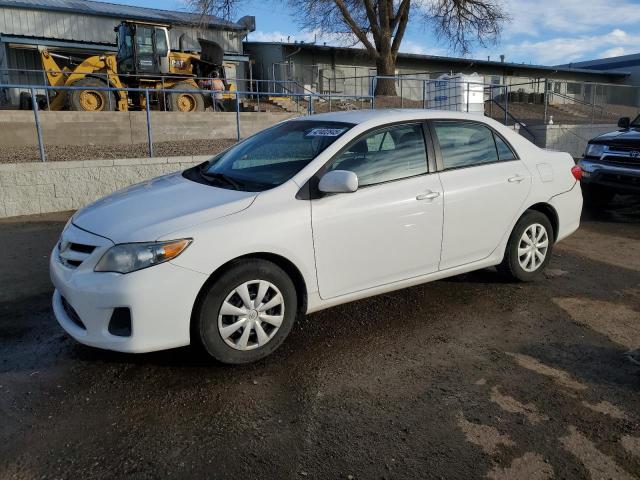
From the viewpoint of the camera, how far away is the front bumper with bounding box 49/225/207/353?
3.10 m

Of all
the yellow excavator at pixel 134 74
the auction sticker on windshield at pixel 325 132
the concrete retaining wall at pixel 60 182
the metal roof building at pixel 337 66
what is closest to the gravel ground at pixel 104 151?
the concrete retaining wall at pixel 60 182

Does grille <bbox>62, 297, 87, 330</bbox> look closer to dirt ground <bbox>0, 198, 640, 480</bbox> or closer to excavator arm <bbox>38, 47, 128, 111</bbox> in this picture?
dirt ground <bbox>0, 198, 640, 480</bbox>

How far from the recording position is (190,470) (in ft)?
8.29

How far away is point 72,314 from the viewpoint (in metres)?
3.49

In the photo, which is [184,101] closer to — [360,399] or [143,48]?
[143,48]

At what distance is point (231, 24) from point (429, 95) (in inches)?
540

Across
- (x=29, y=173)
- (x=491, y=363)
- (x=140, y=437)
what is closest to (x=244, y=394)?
(x=140, y=437)

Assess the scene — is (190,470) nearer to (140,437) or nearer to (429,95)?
(140,437)

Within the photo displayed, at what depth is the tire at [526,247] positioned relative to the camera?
4.82 meters

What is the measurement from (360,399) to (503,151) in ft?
9.08

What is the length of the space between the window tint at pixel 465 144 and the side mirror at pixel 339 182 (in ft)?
3.72

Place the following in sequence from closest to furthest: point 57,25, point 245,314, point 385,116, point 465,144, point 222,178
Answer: point 245,314 < point 222,178 < point 385,116 < point 465,144 < point 57,25

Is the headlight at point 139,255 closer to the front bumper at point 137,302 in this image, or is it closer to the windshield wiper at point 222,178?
the front bumper at point 137,302

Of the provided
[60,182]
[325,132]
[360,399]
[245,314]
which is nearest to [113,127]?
[60,182]
